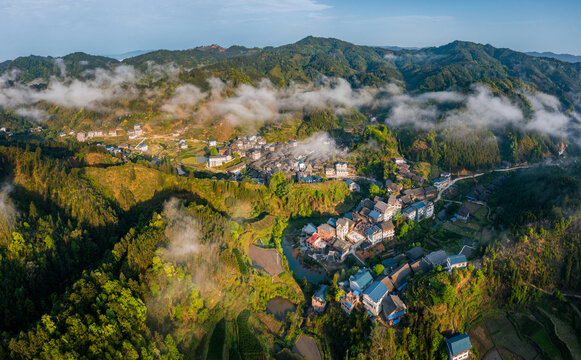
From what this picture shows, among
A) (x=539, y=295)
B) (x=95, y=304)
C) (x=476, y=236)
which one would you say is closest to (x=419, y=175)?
(x=476, y=236)

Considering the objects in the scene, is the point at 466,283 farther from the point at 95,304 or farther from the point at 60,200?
the point at 60,200

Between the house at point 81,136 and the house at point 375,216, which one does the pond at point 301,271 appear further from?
the house at point 81,136

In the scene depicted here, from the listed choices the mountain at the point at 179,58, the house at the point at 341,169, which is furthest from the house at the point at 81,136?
the mountain at the point at 179,58

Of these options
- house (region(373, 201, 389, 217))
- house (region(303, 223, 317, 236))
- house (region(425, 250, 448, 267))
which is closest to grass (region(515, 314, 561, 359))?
house (region(425, 250, 448, 267))

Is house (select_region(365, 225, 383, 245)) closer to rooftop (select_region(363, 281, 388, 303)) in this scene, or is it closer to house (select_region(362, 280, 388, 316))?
rooftop (select_region(363, 281, 388, 303))

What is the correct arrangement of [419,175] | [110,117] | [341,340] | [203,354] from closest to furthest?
[203,354] → [341,340] → [419,175] → [110,117]

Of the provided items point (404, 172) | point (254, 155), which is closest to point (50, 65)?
point (254, 155)

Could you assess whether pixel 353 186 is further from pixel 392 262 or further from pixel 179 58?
pixel 179 58
